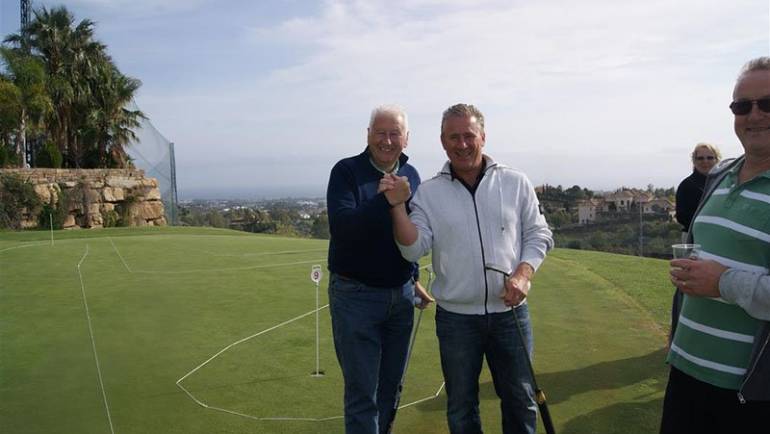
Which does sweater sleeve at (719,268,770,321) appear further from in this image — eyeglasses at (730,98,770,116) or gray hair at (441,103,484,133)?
gray hair at (441,103,484,133)

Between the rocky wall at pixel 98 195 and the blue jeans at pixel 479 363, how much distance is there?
19.8 meters

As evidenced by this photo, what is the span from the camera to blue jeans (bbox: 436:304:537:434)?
105 inches

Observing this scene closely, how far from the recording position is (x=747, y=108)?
199cm

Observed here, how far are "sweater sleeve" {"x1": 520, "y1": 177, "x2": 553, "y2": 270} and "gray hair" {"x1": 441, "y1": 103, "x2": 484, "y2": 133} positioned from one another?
1.18 ft

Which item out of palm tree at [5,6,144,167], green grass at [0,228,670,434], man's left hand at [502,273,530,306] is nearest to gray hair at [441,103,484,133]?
man's left hand at [502,273,530,306]

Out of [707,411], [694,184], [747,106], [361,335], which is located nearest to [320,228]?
[694,184]

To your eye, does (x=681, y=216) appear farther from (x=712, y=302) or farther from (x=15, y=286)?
(x=15, y=286)

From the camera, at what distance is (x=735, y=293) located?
188cm

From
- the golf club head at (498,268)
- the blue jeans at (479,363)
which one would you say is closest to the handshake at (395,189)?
the golf club head at (498,268)

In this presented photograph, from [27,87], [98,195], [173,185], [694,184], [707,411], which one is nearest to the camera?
[707,411]

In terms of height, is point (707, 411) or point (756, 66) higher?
point (756, 66)

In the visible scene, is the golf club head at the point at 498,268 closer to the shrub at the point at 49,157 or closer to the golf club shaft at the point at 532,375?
the golf club shaft at the point at 532,375

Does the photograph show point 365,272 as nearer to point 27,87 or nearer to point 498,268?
point 498,268

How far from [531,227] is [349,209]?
0.83 m
